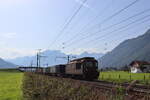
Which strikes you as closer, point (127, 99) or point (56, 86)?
point (127, 99)

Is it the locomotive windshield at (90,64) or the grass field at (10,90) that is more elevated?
the locomotive windshield at (90,64)

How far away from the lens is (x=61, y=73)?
2201 inches

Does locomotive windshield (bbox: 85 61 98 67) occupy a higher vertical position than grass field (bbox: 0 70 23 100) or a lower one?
higher

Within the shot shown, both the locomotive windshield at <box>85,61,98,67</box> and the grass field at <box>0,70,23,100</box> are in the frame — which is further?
the locomotive windshield at <box>85,61,98,67</box>

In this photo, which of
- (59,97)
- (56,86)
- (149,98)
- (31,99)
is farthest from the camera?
(31,99)

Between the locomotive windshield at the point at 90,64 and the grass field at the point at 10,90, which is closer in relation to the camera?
the grass field at the point at 10,90

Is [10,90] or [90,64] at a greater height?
[90,64]

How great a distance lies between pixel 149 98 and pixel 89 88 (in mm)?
3357

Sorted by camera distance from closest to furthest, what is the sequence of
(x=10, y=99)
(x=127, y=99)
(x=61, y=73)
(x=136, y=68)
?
1. (x=127, y=99)
2. (x=10, y=99)
3. (x=61, y=73)
4. (x=136, y=68)

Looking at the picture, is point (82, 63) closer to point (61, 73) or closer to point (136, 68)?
point (61, 73)

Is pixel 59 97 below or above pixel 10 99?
above

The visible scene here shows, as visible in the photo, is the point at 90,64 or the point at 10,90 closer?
the point at 10,90

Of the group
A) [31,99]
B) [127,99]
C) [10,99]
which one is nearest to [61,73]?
[10,99]

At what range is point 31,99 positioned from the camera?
611 inches
